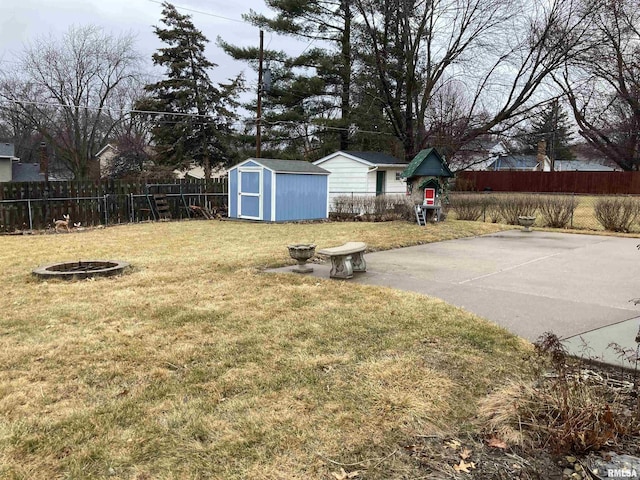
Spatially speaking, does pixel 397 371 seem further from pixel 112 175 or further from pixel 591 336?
pixel 112 175

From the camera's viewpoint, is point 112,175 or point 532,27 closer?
point 532,27

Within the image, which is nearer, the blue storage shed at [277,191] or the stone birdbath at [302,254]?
the stone birdbath at [302,254]

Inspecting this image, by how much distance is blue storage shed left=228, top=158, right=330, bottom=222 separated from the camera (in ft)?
53.5

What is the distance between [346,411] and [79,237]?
11.3 m

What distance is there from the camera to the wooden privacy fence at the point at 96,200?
1380 centimetres

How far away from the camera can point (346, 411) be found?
2963mm

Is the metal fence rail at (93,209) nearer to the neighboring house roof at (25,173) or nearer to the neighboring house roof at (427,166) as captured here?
the neighboring house roof at (427,166)

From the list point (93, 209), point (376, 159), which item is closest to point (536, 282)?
point (93, 209)

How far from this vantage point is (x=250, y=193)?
16.8 m

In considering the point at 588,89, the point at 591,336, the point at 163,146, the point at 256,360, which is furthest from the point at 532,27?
the point at 256,360

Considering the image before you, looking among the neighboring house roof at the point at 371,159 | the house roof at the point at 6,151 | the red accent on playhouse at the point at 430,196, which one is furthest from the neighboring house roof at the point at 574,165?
the house roof at the point at 6,151

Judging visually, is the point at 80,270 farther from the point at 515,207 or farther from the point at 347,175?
the point at 347,175

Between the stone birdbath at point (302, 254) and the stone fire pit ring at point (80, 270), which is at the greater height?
the stone birdbath at point (302, 254)

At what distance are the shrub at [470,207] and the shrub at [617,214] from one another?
361cm
